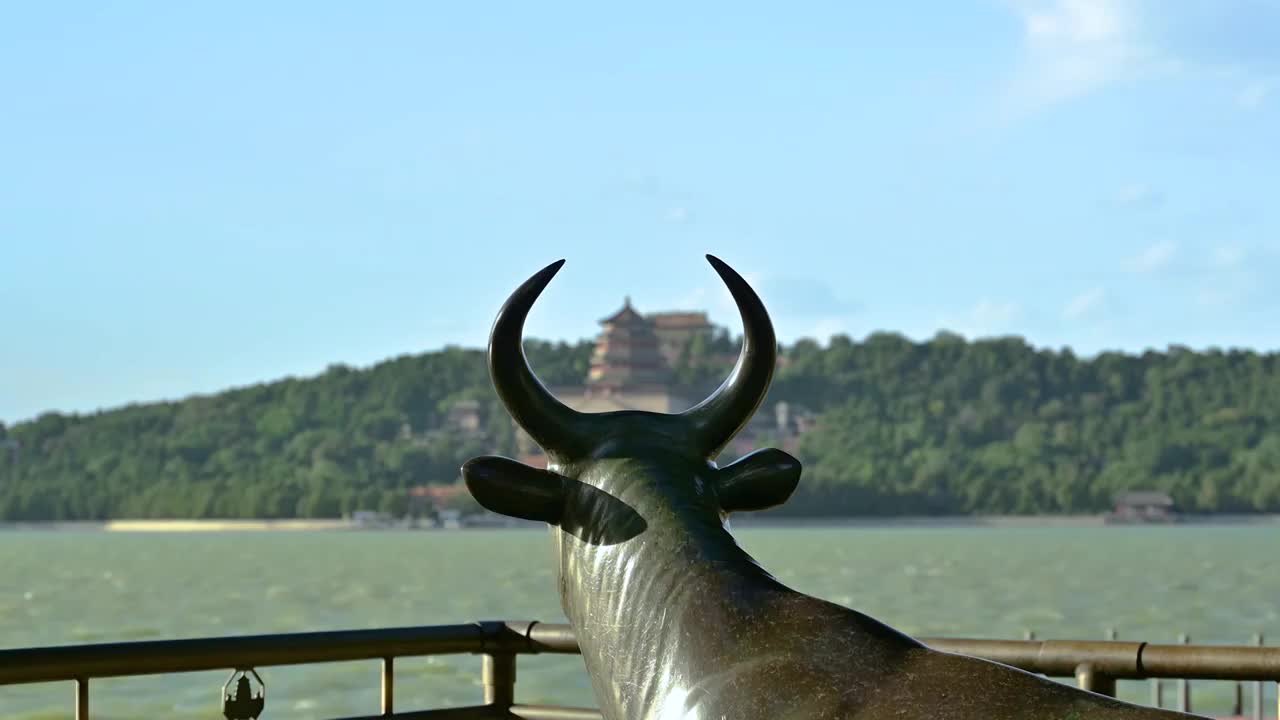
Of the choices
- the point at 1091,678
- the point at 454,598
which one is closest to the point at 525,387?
the point at 1091,678

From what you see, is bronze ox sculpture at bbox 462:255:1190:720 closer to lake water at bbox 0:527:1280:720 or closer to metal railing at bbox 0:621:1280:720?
metal railing at bbox 0:621:1280:720

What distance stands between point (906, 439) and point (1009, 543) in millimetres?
14823

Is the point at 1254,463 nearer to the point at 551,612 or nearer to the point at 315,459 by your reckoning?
the point at 315,459

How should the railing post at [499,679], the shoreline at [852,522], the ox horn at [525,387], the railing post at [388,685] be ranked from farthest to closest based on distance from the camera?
the shoreline at [852,522] < the railing post at [499,679] < the railing post at [388,685] < the ox horn at [525,387]

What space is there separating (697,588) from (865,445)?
148 m

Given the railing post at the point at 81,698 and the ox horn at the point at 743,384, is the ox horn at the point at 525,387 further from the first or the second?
the railing post at the point at 81,698

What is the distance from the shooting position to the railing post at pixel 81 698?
413 centimetres

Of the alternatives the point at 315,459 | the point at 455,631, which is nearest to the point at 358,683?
the point at 455,631

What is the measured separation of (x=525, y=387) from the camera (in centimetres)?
300

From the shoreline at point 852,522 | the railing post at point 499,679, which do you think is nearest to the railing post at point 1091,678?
the railing post at point 499,679

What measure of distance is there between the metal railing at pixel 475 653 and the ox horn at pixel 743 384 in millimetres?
1180

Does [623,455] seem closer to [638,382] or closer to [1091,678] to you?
[1091,678]

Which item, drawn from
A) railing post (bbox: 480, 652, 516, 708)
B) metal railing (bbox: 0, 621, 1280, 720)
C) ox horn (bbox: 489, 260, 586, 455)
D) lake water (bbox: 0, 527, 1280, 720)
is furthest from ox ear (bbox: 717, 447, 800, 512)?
lake water (bbox: 0, 527, 1280, 720)

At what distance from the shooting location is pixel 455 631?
15.8 feet
